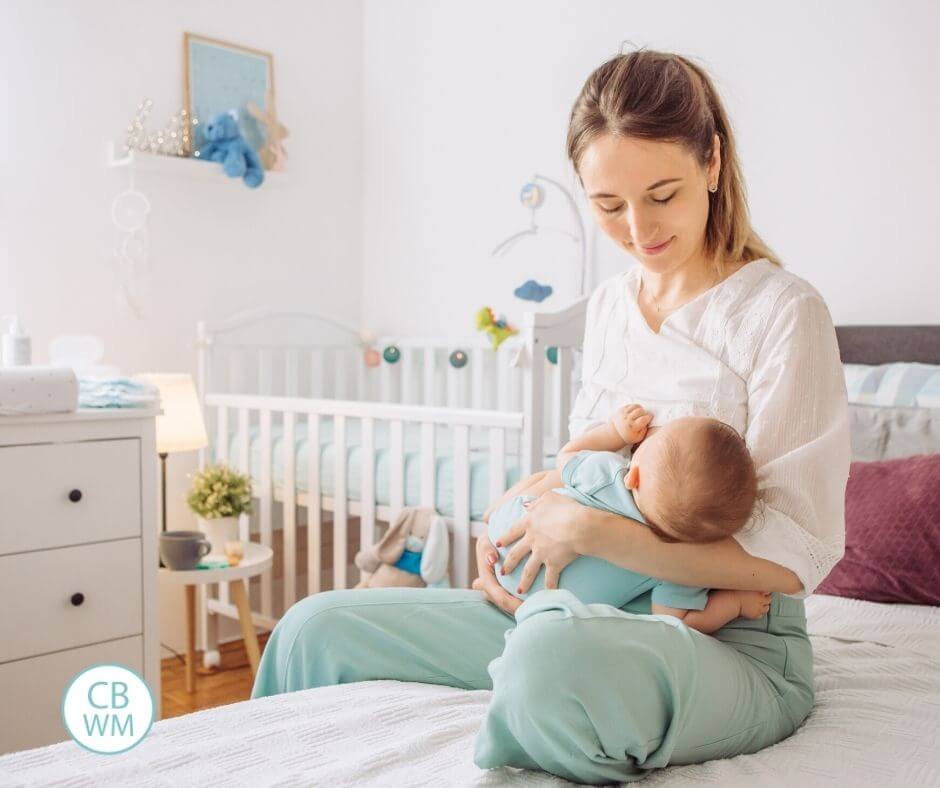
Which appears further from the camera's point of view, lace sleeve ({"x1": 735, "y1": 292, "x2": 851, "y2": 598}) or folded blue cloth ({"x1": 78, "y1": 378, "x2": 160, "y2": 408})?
folded blue cloth ({"x1": 78, "y1": 378, "x2": 160, "y2": 408})

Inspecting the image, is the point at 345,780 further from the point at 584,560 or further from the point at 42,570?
the point at 42,570

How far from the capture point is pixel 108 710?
2.97 ft

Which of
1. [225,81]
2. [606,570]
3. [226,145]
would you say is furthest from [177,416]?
[606,570]

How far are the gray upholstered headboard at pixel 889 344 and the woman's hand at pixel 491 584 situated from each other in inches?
47.7

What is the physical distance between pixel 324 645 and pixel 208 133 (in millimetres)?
2084

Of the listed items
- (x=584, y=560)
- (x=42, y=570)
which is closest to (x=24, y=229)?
(x=42, y=570)

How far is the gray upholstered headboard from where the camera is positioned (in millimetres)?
1935

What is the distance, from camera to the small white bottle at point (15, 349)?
198 cm

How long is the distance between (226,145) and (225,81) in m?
0.25

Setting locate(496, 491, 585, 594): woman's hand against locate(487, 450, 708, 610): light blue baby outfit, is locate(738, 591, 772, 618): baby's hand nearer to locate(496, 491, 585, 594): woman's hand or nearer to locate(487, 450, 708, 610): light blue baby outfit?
locate(487, 450, 708, 610): light blue baby outfit

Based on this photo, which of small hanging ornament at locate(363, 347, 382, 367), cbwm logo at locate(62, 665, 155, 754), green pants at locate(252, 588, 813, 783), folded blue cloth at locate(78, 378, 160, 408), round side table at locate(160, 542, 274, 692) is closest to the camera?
green pants at locate(252, 588, 813, 783)

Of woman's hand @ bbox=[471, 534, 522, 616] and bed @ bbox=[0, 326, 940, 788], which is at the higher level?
woman's hand @ bbox=[471, 534, 522, 616]

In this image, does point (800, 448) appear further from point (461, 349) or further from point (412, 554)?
point (461, 349)

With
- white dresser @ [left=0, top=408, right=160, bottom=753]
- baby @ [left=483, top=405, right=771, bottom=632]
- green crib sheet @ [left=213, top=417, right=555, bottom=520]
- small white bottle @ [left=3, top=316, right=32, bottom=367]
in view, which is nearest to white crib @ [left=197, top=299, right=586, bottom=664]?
green crib sheet @ [left=213, top=417, right=555, bottom=520]
